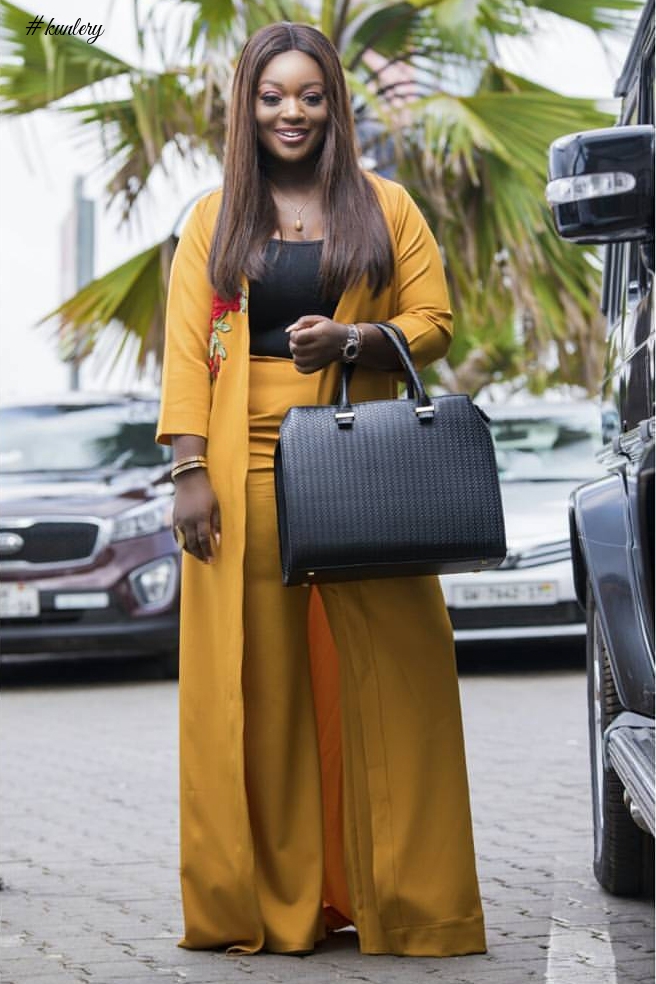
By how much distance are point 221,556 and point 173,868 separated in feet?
4.86

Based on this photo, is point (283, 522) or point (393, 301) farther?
point (393, 301)

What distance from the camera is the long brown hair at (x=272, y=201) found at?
4.06 meters

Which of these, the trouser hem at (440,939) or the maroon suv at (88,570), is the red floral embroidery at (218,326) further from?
the maroon suv at (88,570)

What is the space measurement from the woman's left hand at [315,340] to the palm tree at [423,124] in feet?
26.0

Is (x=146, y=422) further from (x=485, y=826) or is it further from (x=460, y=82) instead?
(x=485, y=826)

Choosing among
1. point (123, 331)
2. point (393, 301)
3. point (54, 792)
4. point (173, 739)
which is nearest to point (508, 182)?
point (123, 331)

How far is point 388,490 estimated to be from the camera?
380 centimetres

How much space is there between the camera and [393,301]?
416 cm

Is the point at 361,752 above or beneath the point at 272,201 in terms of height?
beneath

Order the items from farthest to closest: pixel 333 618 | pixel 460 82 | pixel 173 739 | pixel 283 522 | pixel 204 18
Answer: pixel 460 82 → pixel 204 18 → pixel 173 739 → pixel 333 618 → pixel 283 522

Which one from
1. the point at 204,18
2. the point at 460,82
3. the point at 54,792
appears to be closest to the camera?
the point at 54,792

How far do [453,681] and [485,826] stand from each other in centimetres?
182

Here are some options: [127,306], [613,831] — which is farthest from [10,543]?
[613,831]

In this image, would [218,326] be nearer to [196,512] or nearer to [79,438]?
[196,512]
